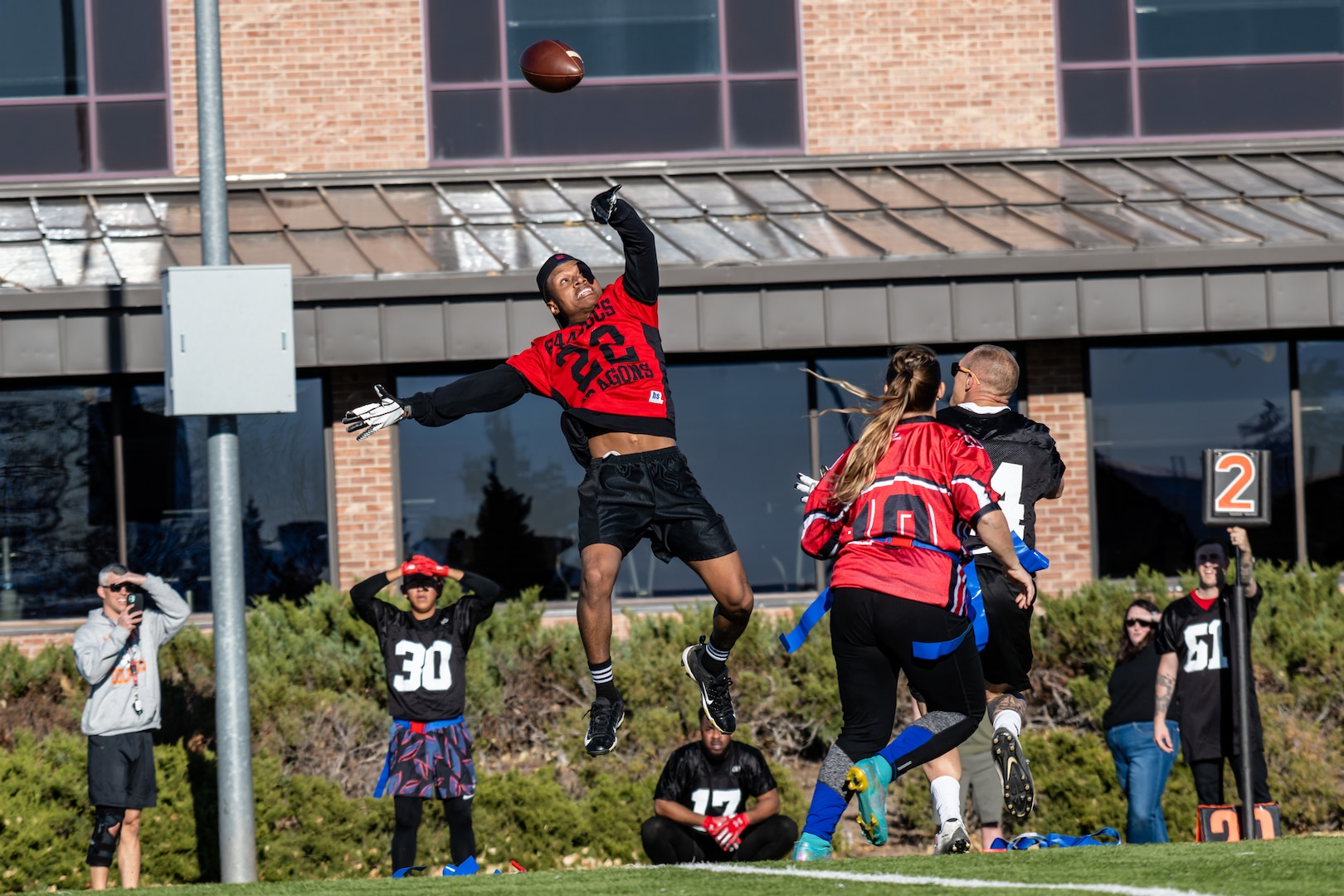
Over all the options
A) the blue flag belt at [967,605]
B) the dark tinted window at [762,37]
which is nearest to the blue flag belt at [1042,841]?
the blue flag belt at [967,605]

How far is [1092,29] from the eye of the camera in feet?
53.1

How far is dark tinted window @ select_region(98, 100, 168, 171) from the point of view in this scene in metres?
15.6

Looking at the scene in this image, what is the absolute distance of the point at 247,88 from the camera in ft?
51.0

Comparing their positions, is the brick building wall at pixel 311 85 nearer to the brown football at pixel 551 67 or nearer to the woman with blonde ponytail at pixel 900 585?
the brown football at pixel 551 67

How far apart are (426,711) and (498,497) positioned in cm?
437

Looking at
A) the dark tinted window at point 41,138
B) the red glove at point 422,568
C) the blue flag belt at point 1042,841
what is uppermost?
the dark tinted window at point 41,138

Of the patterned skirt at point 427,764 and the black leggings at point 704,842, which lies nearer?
the patterned skirt at point 427,764

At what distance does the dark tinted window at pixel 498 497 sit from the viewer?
14312 millimetres

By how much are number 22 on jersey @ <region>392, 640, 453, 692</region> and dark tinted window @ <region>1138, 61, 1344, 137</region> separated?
9752mm

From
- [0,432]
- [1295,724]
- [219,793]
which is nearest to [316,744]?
[219,793]

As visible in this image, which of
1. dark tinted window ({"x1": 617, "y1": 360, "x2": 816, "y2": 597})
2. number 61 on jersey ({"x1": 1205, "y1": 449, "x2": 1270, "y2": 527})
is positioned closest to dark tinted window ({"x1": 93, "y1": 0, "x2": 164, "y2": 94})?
dark tinted window ({"x1": 617, "y1": 360, "x2": 816, "y2": 597})

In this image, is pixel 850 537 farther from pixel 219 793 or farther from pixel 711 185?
pixel 711 185

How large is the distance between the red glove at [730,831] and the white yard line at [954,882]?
389 cm

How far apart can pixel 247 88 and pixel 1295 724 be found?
10.9 m
